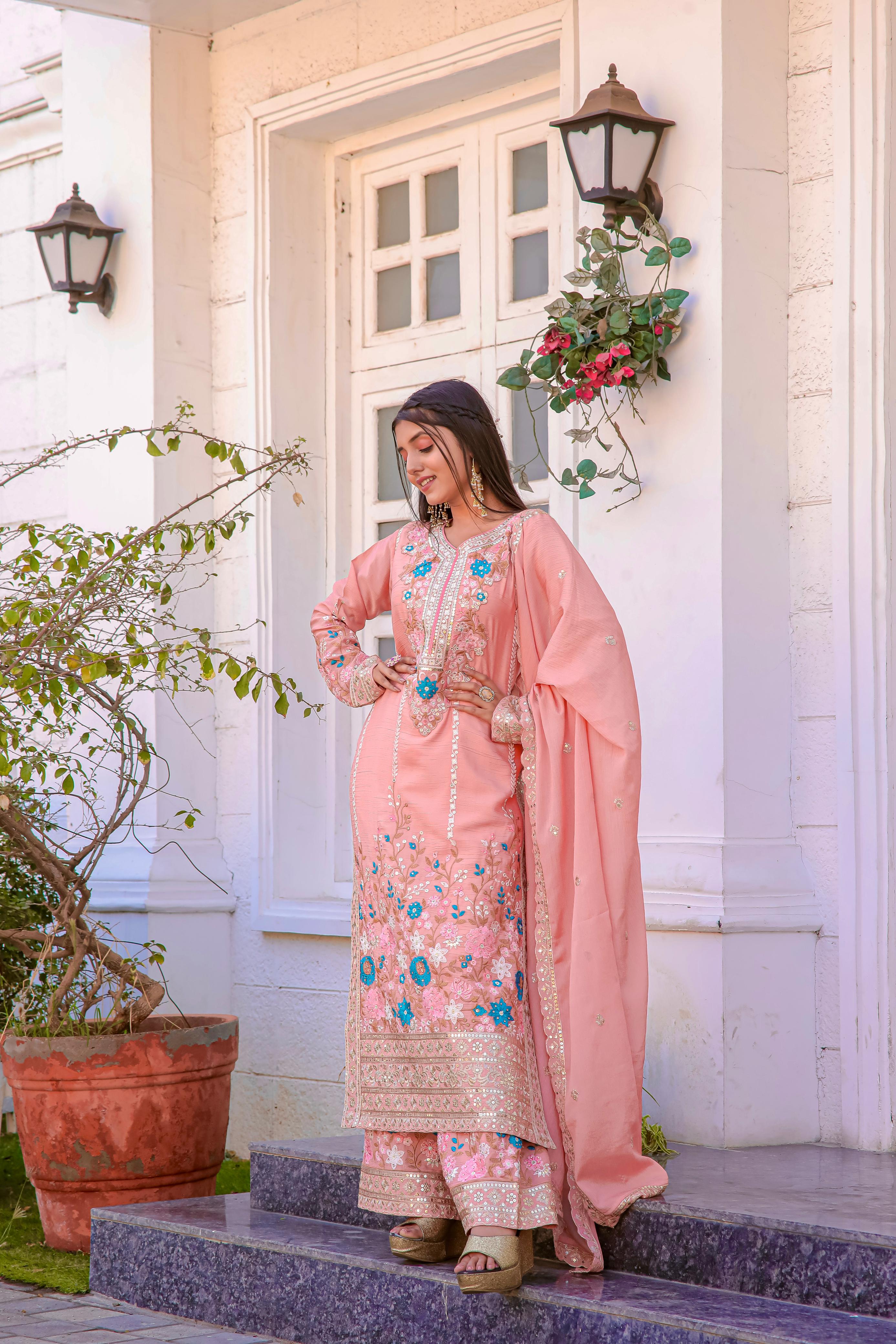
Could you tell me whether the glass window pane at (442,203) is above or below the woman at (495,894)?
above

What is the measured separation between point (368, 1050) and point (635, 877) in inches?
25.0

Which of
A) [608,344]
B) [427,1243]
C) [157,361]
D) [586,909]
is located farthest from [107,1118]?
[157,361]

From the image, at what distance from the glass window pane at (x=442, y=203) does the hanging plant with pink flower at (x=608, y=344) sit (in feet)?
3.60

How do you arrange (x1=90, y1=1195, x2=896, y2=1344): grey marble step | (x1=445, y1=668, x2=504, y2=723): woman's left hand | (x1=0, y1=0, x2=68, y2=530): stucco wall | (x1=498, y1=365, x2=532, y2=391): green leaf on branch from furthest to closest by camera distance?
(x1=0, y1=0, x2=68, y2=530): stucco wall < (x1=498, y1=365, x2=532, y2=391): green leaf on branch < (x1=445, y1=668, x2=504, y2=723): woman's left hand < (x1=90, y1=1195, x2=896, y2=1344): grey marble step

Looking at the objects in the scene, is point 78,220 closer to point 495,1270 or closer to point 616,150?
point 616,150

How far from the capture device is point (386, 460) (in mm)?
5391

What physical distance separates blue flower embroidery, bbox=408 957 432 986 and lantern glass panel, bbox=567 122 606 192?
75.6 inches

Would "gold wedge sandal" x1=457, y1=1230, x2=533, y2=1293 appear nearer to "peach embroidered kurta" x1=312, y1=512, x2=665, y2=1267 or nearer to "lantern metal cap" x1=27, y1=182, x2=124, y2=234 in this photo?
"peach embroidered kurta" x1=312, y1=512, x2=665, y2=1267

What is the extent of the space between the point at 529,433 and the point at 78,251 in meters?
1.73

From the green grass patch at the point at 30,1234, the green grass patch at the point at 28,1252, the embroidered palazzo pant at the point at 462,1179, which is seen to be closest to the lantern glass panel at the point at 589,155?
the embroidered palazzo pant at the point at 462,1179

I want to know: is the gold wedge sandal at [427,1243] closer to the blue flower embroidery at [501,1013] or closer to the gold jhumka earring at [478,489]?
the blue flower embroidery at [501,1013]

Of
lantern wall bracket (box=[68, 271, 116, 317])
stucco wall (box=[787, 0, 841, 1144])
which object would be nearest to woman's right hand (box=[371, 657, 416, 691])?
stucco wall (box=[787, 0, 841, 1144])

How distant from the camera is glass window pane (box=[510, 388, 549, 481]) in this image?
190 inches

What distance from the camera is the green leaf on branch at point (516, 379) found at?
4.04 meters
